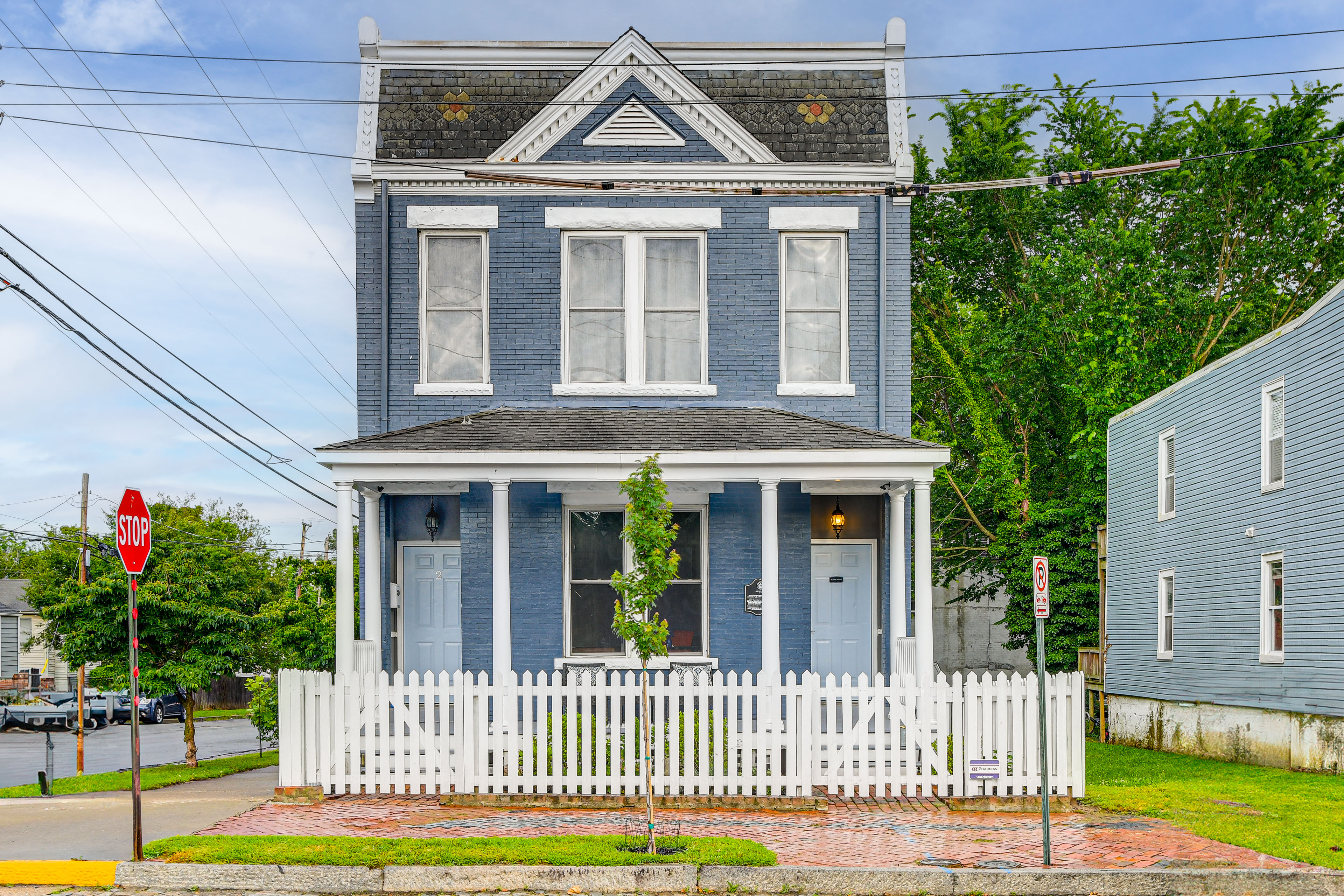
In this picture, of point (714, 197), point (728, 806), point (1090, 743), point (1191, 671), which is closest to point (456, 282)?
point (714, 197)

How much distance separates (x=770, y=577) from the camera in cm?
1368

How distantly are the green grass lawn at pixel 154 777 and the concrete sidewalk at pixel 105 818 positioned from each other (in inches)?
19.8

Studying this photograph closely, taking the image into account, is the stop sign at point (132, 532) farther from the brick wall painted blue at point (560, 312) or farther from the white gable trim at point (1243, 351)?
the white gable trim at point (1243, 351)

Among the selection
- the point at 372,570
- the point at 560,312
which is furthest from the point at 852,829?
the point at 560,312

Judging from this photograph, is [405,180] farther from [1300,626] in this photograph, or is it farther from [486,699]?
[1300,626]

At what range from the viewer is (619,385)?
16141 millimetres

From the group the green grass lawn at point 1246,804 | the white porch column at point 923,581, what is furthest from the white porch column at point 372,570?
the green grass lawn at point 1246,804

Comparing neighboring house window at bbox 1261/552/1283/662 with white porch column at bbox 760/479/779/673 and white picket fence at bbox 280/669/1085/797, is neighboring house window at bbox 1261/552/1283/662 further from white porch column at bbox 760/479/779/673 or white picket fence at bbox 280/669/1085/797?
white porch column at bbox 760/479/779/673

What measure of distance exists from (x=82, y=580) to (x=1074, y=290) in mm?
26106

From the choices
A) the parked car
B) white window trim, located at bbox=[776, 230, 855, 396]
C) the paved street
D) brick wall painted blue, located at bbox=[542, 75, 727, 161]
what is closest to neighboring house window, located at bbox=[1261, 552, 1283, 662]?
white window trim, located at bbox=[776, 230, 855, 396]

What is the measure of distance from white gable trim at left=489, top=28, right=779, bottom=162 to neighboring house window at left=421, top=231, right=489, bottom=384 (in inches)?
54.3

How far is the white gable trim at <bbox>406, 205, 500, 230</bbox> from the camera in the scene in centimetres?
1606

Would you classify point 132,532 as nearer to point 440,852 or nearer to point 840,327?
point 440,852

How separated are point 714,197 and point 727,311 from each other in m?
1.59
